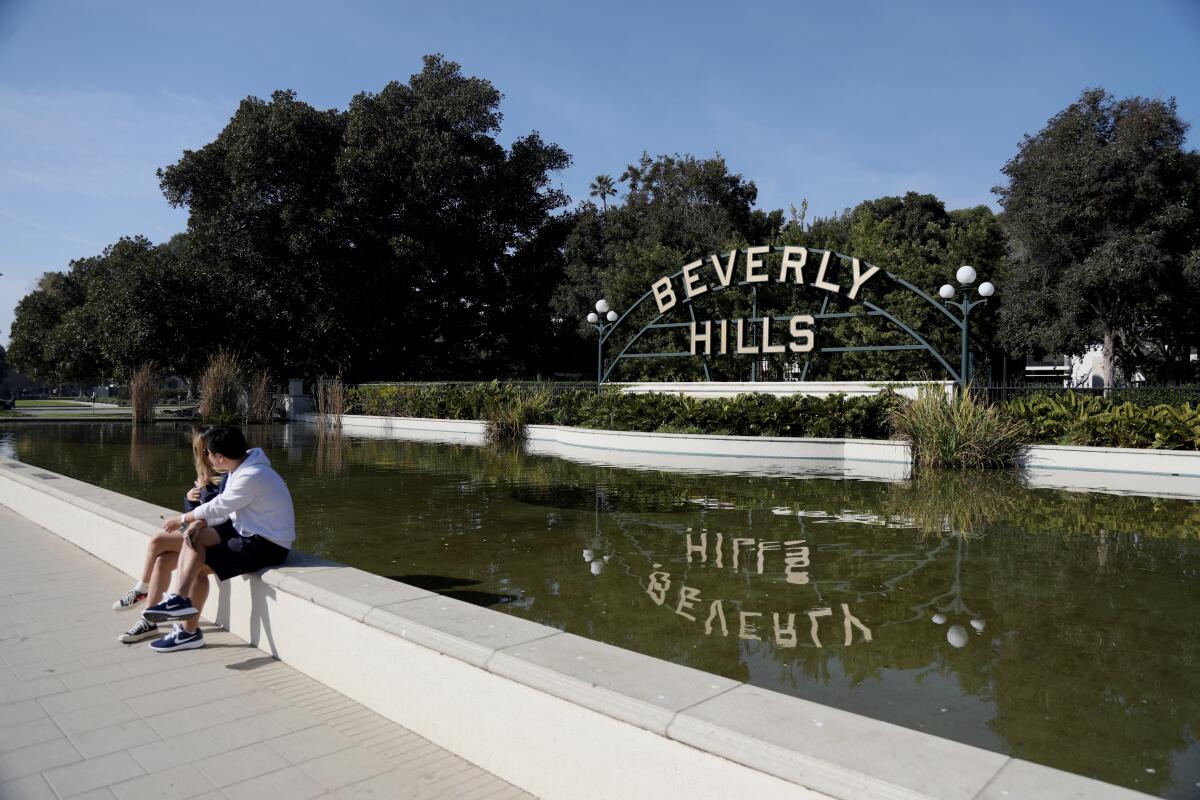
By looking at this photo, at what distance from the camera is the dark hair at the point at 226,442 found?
15.1 feet

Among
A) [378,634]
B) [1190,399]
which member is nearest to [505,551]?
[378,634]

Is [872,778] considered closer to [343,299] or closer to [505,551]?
[505,551]

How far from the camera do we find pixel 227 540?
448 cm

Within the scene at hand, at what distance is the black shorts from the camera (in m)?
4.40

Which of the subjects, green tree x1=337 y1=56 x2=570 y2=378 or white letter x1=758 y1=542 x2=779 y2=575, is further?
green tree x1=337 y1=56 x2=570 y2=378

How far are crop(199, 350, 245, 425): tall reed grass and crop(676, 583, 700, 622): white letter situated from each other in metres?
22.9

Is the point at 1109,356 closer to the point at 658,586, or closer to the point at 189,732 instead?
the point at 658,586

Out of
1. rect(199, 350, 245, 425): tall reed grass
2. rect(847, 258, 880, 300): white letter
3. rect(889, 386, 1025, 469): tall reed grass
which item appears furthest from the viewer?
rect(199, 350, 245, 425): tall reed grass

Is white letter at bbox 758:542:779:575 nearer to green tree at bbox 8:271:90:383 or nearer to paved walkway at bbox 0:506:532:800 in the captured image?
paved walkway at bbox 0:506:532:800

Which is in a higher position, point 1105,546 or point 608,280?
point 608,280

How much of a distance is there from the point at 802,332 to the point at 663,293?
4573mm

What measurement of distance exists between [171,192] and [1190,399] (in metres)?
34.7

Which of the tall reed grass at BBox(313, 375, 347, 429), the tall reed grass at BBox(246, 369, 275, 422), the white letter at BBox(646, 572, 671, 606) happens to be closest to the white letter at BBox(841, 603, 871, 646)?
the white letter at BBox(646, 572, 671, 606)

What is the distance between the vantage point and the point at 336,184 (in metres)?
30.6
